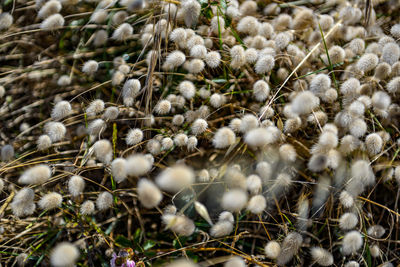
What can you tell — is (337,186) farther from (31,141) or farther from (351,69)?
(31,141)

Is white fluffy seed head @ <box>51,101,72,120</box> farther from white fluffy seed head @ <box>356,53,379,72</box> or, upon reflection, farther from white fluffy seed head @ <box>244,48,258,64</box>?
white fluffy seed head @ <box>356,53,379,72</box>

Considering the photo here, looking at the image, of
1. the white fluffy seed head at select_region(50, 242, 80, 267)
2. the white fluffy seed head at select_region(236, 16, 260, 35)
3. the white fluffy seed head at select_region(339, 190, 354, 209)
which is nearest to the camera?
the white fluffy seed head at select_region(50, 242, 80, 267)

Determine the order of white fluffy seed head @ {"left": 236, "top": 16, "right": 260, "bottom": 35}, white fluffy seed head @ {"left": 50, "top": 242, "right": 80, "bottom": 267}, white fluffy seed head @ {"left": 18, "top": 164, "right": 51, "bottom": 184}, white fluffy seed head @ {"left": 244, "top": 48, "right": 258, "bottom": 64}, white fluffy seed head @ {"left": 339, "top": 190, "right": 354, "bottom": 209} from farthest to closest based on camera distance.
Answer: white fluffy seed head @ {"left": 236, "top": 16, "right": 260, "bottom": 35} < white fluffy seed head @ {"left": 244, "top": 48, "right": 258, "bottom": 64} < white fluffy seed head @ {"left": 339, "top": 190, "right": 354, "bottom": 209} < white fluffy seed head @ {"left": 18, "top": 164, "right": 51, "bottom": 184} < white fluffy seed head @ {"left": 50, "top": 242, "right": 80, "bottom": 267}

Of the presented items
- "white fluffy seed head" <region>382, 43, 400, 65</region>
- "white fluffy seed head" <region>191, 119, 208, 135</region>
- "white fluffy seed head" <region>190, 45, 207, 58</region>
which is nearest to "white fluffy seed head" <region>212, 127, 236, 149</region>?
"white fluffy seed head" <region>191, 119, 208, 135</region>

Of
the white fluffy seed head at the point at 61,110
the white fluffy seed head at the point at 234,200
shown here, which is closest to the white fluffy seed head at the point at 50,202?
the white fluffy seed head at the point at 61,110

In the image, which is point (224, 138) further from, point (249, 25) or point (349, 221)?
point (249, 25)

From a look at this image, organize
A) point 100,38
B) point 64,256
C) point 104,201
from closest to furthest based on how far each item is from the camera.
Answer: point 64,256
point 104,201
point 100,38

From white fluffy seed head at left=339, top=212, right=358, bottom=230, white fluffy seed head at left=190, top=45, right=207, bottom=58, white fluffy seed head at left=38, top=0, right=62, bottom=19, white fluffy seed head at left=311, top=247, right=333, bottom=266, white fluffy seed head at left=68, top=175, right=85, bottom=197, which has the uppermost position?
white fluffy seed head at left=38, top=0, right=62, bottom=19

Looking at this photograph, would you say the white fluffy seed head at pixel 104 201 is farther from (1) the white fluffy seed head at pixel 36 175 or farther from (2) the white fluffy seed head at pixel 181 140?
(2) the white fluffy seed head at pixel 181 140

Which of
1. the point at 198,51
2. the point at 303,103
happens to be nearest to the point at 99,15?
the point at 198,51

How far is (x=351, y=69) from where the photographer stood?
1.50m

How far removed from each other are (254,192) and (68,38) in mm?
1275

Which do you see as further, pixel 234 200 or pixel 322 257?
pixel 322 257

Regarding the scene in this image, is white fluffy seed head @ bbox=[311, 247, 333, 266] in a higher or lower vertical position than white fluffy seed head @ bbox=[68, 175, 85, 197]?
lower
